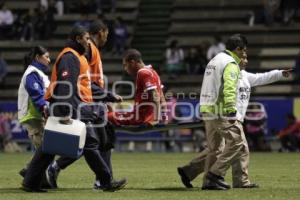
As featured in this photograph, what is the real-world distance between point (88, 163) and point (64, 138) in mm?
514

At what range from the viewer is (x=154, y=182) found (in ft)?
57.3

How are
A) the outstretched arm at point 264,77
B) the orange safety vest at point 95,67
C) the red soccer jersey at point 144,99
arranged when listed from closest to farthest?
the orange safety vest at point 95,67
the outstretched arm at point 264,77
the red soccer jersey at point 144,99

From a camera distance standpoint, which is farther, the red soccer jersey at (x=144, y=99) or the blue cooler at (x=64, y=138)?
the red soccer jersey at (x=144, y=99)

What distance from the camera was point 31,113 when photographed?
16.5 meters

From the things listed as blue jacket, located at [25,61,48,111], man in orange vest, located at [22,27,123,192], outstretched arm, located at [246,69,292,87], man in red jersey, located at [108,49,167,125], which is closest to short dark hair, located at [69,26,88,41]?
man in orange vest, located at [22,27,123,192]

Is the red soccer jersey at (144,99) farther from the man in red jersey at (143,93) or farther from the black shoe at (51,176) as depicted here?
the black shoe at (51,176)

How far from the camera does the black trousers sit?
14867 mm

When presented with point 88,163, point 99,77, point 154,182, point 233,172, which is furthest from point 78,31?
point 154,182

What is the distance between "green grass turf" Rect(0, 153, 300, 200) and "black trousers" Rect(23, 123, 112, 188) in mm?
229

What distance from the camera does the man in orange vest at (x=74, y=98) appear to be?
14703 mm

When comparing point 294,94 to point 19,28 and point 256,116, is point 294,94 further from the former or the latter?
point 19,28

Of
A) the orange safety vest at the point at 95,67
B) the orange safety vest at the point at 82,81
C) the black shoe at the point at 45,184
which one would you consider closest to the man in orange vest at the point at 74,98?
the orange safety vest at the point at 82,81

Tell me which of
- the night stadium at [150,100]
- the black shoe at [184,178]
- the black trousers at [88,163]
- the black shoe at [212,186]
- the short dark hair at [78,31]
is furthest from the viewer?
the black shoe at [184,178]

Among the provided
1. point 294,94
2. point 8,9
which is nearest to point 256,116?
point 294,94
